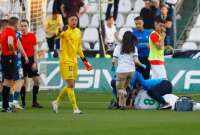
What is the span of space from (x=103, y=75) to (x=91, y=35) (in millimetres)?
5289

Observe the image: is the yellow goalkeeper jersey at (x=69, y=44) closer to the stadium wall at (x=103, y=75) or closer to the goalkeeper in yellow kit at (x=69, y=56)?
the goalkeeper in yellow kit at (x=69, y=56)

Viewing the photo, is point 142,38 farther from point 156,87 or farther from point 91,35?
point 91,35

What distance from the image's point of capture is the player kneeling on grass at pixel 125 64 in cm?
1959

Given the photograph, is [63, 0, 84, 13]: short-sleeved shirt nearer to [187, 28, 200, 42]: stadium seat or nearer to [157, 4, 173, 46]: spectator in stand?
[157, 4, 173, 46]: spectator in stand

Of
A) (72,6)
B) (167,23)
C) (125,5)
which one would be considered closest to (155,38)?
(167,23)

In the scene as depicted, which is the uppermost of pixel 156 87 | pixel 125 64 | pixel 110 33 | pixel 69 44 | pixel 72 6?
pixel 72 6

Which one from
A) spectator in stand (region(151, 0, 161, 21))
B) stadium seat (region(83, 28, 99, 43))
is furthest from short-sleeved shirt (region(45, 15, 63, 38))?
spectator in stand (region(151, 0, 161, 21))

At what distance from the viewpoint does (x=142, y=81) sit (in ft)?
65.2

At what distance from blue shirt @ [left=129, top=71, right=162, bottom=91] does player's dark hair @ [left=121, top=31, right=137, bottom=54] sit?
62 centimetres

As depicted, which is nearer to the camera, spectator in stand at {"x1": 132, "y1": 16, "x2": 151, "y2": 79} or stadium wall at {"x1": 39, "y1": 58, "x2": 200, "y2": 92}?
spectator in stand at {"x1": 132, "y1": 16, "x2": 151, "y2": 79}

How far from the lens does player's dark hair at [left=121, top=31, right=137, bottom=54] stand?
1960 centimetres

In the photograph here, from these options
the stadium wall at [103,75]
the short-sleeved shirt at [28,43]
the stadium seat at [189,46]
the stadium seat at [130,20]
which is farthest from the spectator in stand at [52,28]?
the short-sleeved shirt at [28,43]

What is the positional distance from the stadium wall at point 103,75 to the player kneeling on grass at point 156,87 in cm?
682

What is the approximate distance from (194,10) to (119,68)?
12.1 m
